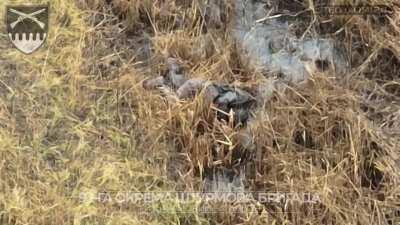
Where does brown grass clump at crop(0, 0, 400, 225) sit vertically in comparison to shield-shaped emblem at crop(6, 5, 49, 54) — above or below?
below

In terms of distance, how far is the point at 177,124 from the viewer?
1871 millimetres

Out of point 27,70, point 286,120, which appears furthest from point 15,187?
point 286,120

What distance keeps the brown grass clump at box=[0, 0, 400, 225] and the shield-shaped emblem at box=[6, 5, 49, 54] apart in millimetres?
25

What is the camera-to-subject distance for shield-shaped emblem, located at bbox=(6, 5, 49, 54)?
1.94m

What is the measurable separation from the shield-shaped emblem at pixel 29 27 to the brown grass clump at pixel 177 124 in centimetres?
2

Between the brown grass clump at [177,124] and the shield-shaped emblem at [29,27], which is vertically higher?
the shield-shaped emblem at [29,27]

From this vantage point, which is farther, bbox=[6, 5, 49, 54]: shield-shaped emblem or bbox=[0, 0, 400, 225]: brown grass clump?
bbox=[6, 5, 49, 54]: shield-shaped emblem

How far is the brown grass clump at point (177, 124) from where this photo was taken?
182cm

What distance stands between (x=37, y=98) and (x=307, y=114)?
827 mm

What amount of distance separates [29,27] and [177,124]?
1.83ft

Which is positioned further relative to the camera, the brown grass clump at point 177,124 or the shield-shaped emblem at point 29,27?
the shield-shaped emblem at point 29,27

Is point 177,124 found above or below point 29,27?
below

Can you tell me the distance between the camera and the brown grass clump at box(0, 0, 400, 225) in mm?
1824

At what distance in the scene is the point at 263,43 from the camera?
1901 millimetres
